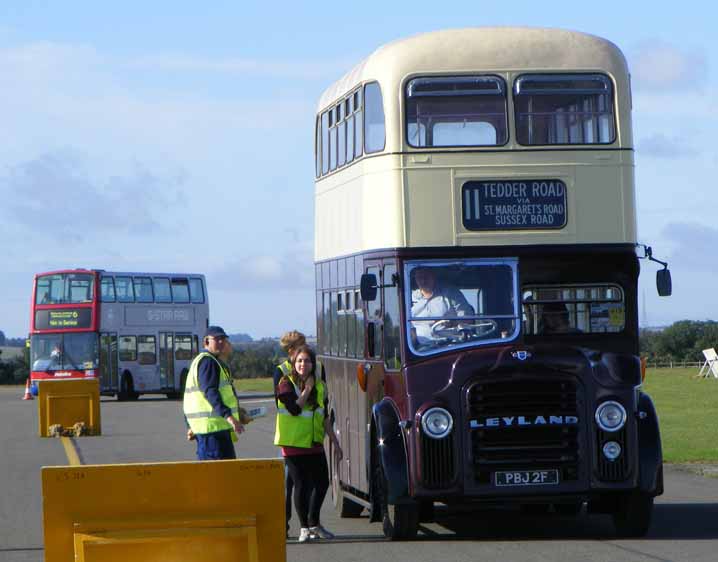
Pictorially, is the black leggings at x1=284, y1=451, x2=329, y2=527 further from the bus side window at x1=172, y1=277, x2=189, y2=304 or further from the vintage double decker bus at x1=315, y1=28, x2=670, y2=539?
the bus side window at x1=172, y1=277, x2=189, y2=304

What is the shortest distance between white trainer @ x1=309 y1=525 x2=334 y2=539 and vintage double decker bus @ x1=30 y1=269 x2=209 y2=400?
3872 centimetres

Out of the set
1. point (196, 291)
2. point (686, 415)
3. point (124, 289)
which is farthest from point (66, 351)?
point (686, 415)

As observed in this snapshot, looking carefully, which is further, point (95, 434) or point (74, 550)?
point (95, 434)

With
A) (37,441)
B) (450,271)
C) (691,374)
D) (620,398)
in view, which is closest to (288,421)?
(450,271)

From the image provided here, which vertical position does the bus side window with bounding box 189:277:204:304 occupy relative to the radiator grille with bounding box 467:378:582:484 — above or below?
above

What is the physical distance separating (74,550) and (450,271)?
586cm

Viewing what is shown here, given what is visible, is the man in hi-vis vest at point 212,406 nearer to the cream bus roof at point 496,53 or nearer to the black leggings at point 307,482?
the black leggings at point 307,482

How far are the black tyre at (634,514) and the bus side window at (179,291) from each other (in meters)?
41.2

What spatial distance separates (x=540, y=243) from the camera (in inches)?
541

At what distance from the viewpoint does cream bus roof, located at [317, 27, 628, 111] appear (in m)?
13.9

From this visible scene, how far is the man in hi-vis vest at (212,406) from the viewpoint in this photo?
12898 millimetres

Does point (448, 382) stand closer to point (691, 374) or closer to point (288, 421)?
point (288, 421)

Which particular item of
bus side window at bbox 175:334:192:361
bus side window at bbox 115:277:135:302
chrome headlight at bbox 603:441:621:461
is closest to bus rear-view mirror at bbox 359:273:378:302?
chrome headlight at bbox 603:441:621:461

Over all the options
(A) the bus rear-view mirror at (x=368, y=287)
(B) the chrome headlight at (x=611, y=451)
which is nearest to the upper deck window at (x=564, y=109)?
(A) the bus rear-view mirror at (x=368, y=287)
